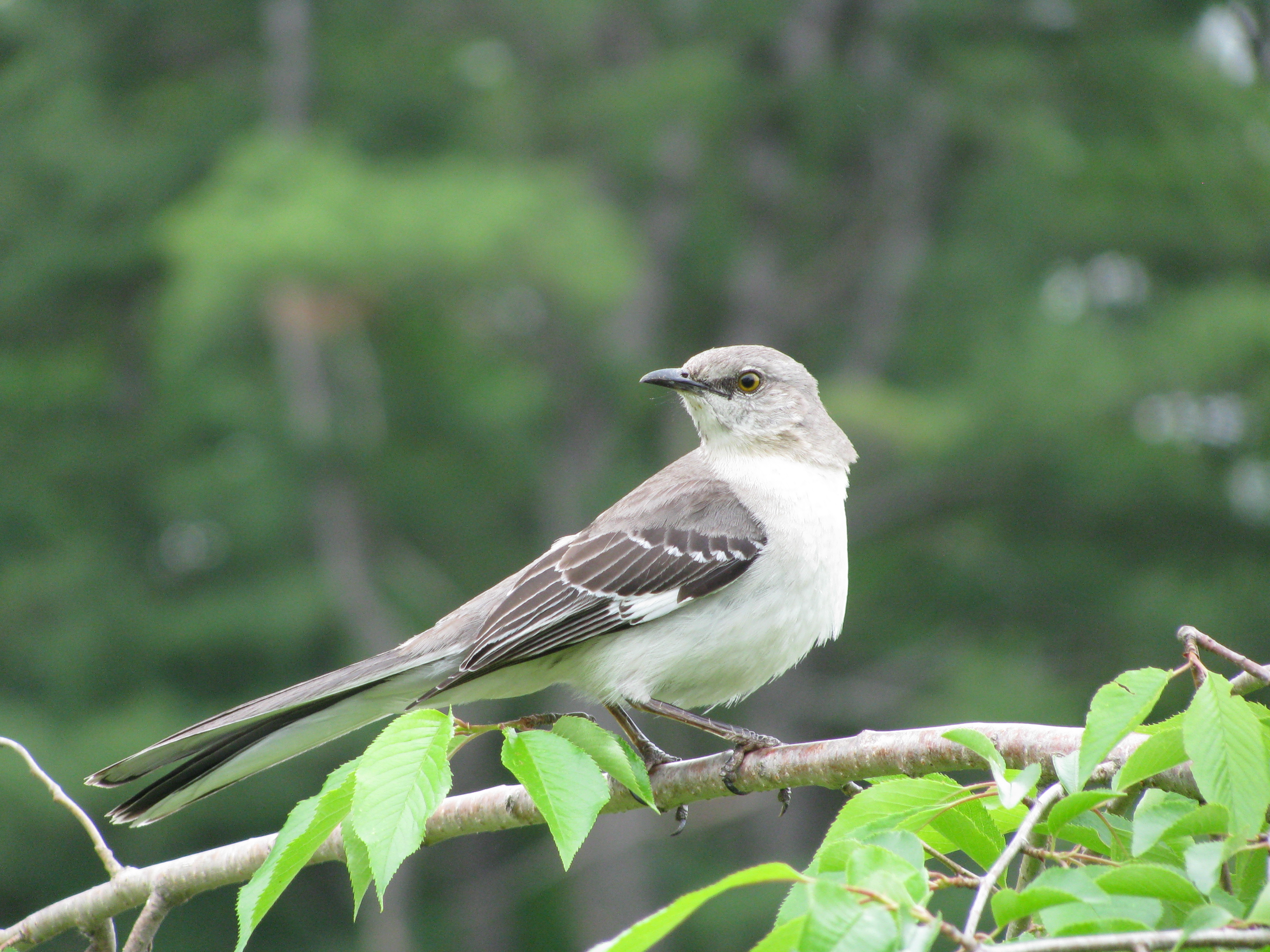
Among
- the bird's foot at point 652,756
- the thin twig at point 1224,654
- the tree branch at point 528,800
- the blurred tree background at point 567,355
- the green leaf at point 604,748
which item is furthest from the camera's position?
the blurred tree background at point 567,355

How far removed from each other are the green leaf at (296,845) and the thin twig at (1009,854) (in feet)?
3.36

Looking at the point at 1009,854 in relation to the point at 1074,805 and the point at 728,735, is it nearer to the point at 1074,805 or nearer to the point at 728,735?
the point at 1074,805

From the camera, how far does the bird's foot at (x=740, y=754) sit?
10.4 ft

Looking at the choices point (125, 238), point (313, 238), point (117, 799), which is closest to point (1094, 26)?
point (313, 238)

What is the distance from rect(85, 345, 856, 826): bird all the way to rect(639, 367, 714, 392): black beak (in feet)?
0.44

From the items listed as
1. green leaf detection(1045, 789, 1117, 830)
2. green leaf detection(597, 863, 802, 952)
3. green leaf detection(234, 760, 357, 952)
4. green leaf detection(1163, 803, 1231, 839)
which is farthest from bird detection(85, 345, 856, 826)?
green leaf detection(597, 863, 802, 952)

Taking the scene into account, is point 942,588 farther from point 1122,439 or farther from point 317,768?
point 317,768

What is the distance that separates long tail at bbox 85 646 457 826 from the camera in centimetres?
341

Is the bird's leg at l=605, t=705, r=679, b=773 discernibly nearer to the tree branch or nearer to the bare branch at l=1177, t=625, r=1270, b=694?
the tree branch

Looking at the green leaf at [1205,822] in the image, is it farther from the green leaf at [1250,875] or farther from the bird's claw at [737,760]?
the bird's claw at [737,760]

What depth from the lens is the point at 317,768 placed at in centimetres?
1720

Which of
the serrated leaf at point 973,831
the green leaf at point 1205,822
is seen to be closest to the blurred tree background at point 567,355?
the serrated leaf at point 973,831

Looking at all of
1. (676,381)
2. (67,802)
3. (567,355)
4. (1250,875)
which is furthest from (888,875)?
(567,355)

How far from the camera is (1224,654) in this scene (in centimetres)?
199
